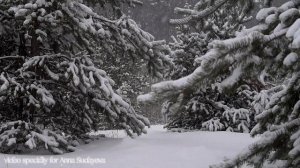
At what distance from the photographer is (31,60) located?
6.18 meters

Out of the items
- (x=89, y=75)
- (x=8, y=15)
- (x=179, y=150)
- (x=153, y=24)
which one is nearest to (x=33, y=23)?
(x=8, y=15)

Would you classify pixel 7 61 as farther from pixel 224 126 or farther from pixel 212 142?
pixel 224 126

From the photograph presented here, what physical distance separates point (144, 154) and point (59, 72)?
8.70 feet


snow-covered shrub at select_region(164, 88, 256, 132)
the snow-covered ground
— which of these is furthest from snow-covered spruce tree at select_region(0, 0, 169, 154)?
snow-covered shrub at select_region(164, 88, 256, 132)

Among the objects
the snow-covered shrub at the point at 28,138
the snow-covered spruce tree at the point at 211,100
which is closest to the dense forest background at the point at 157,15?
the snow-covered spruce tree at the point at 211,100

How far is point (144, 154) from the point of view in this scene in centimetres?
536

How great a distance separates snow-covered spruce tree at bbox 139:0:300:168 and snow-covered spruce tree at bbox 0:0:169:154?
319 centimetres

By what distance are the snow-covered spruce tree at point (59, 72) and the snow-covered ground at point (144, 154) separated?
341mm

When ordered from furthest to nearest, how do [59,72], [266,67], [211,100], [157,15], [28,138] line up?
1. [157,15]
2. [211,100]
3. [59,72]
4. [28,138]
5. [266,67]

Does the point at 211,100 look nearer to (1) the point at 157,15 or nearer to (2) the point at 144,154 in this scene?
(2) the point at 144,154

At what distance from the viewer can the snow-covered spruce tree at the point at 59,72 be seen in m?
5.95

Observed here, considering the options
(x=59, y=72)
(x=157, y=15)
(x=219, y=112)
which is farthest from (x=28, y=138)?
(x=157, y=15)

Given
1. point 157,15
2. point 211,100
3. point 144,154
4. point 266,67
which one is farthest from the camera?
point 157,15

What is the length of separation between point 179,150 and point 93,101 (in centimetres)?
183
